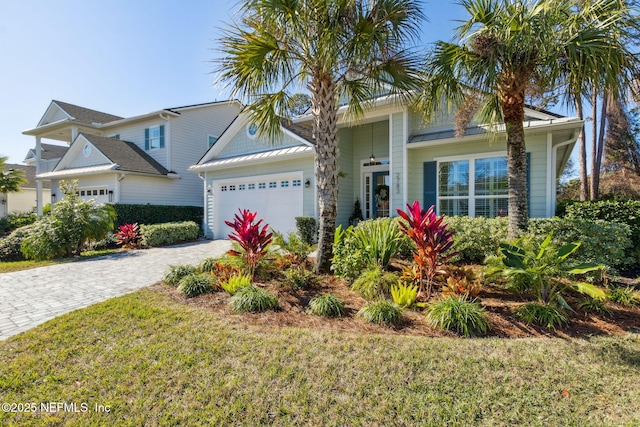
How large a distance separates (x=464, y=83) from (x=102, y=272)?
31.5ft

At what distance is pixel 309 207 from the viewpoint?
11.6 m

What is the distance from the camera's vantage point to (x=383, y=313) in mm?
4160

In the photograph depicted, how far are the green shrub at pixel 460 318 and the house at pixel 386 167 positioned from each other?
20.1 ft

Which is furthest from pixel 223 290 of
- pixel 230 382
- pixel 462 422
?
pixel 462 422

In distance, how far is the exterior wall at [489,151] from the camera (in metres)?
8.63

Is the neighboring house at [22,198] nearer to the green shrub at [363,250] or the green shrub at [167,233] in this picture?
the green shrub at [167,233]

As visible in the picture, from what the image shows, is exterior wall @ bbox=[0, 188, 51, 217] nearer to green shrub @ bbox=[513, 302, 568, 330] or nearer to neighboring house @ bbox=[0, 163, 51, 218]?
neighboring house @ bbox=[0, 163, 51, 218]

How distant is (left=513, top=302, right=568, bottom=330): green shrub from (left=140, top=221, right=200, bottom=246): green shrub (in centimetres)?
1227

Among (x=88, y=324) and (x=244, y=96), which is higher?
(x=244, y=96)

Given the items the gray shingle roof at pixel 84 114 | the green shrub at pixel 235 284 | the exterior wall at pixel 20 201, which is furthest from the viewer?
the exterior wall at pixel 20 201

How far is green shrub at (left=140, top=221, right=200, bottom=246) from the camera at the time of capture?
1214 centimetres

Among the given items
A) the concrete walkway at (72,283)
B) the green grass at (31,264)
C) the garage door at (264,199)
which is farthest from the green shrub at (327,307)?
the green grass at (31,264)

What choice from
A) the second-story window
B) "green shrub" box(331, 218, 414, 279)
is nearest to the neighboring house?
the second-story window

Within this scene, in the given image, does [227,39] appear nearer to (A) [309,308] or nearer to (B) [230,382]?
(A) [309,308]
